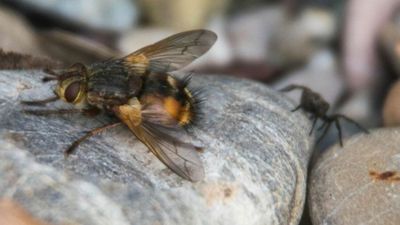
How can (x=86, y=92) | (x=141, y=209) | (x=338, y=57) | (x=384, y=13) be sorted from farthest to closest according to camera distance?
(x=338, y=57) < (x=384, y=13) < (x=86, y=92) < (x=141, y=209)

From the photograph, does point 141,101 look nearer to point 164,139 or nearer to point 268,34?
point 164,139

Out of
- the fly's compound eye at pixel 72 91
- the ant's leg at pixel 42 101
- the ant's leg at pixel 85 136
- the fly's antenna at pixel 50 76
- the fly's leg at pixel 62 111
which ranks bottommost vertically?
the ant's leg at pixel 85 136

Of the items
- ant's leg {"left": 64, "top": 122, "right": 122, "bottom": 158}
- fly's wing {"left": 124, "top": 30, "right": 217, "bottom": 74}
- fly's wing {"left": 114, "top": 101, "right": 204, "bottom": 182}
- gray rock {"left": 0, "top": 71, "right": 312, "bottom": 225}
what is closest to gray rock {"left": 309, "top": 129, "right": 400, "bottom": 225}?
gray rock {"left": 0, "top": 71, "right": 312, "bottom": 225}

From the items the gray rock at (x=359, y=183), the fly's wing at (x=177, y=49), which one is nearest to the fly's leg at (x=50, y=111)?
the fly's wing at (x=177, y=49)

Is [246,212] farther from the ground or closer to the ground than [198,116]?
closer to the ground

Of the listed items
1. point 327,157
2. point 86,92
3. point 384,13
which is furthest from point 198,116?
point 384,13

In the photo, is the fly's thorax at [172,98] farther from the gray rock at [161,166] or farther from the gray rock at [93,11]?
the gray rock at [93,11]

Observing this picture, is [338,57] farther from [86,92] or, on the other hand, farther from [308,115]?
[86,92]
